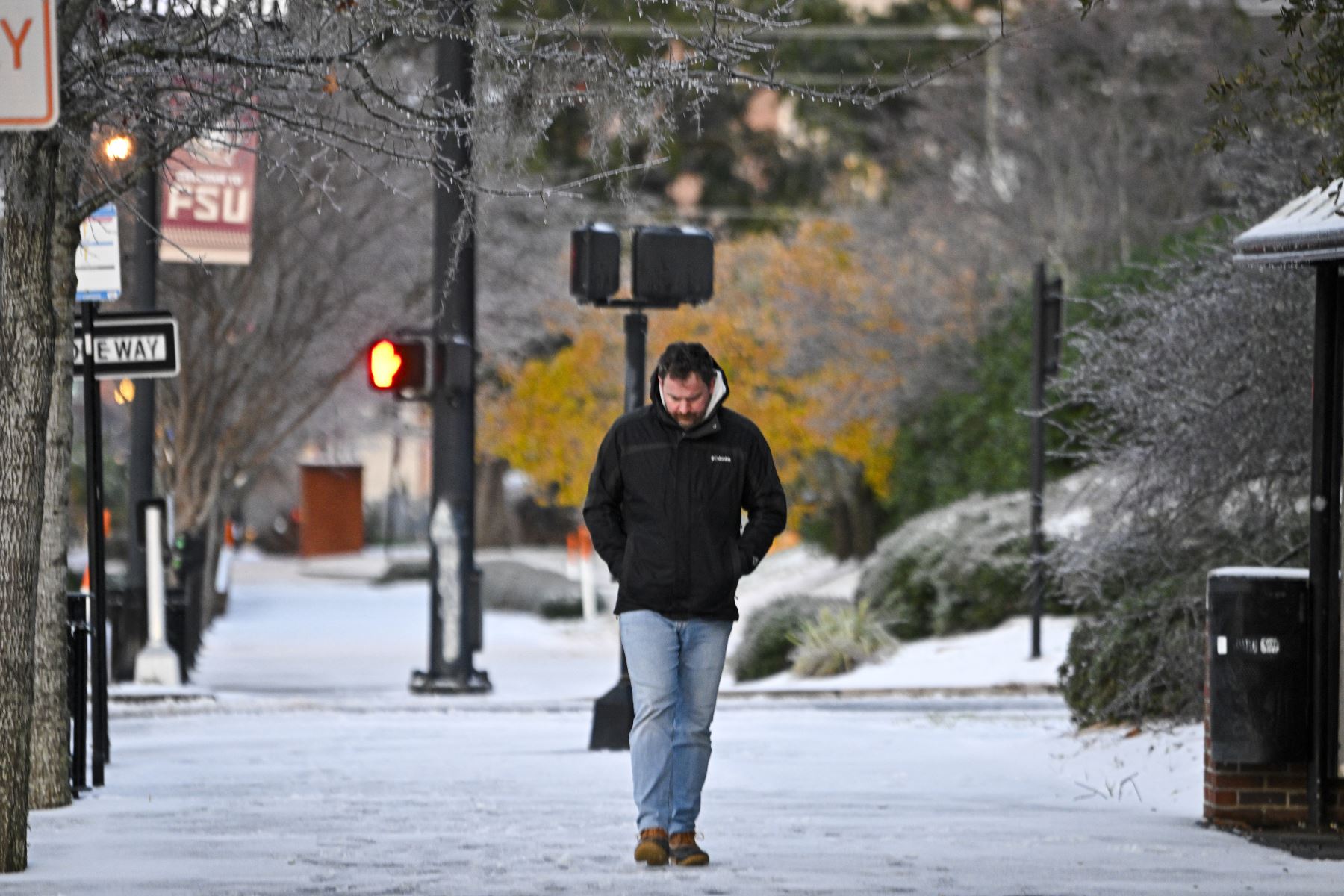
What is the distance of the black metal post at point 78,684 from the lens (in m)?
9.41

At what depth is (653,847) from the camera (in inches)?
288

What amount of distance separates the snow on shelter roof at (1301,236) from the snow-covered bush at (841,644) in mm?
12828

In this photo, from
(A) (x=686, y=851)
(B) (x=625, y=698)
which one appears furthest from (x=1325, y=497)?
(B) (x=625, y=698)

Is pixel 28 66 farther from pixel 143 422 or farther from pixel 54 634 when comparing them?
pixel 143 422

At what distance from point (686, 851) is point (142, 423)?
12943 mm

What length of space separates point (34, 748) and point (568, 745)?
154 inches

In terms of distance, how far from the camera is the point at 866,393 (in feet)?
Result: 107

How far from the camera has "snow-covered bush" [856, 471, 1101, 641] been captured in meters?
21.4

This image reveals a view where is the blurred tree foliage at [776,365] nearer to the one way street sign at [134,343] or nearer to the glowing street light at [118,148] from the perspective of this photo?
the one way street sign at [134,343]

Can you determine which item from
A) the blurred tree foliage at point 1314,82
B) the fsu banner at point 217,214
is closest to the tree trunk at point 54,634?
the blurred tree foliage at point 1314,82

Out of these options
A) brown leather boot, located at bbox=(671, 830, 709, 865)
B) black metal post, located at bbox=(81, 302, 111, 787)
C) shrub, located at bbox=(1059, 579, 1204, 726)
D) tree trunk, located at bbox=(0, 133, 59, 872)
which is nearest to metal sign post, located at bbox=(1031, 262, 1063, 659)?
shrub, located at bbox=(1059, 579, 1204, 726)

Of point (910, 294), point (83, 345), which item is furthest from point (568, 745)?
point (910, 294)

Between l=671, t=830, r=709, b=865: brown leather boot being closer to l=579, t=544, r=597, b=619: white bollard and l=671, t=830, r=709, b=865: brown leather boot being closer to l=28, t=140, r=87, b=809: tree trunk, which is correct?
l=28, t=140, r=87, b=809: tree trunk

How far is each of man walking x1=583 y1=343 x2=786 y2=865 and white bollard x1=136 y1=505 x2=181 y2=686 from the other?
36.6 ft
